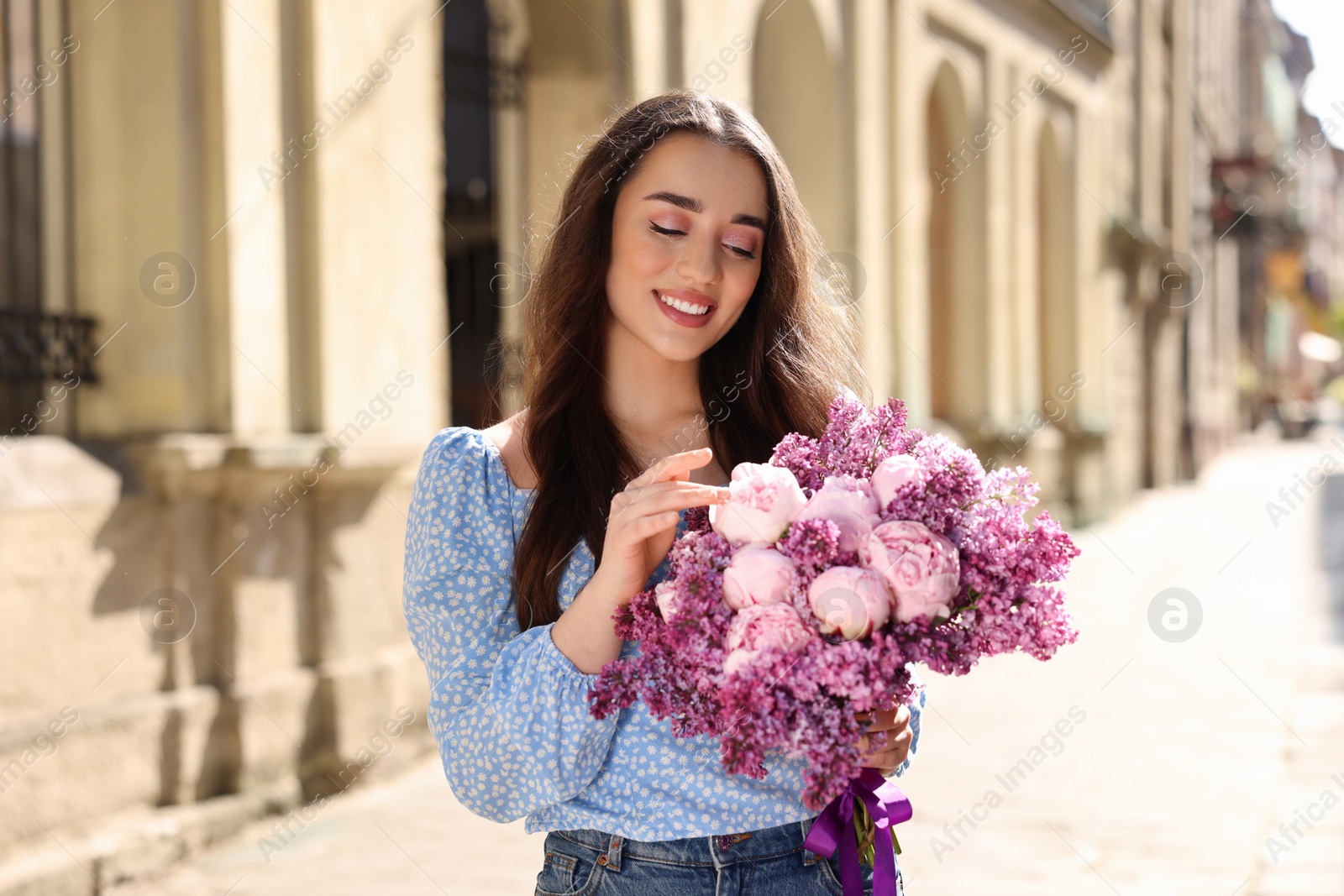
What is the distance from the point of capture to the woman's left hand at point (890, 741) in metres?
1.75

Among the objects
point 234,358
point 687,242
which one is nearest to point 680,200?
point 687,242

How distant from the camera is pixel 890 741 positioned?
6.03 feet

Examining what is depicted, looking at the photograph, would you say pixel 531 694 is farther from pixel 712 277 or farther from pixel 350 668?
pixel 350 668

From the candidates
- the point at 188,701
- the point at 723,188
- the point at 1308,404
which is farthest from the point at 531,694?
the point at 1308,404

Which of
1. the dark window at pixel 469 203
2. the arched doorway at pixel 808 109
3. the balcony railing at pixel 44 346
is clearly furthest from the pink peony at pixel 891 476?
the arched doorway at pixel 808 109

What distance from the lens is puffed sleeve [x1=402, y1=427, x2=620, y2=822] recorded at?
1.84 m

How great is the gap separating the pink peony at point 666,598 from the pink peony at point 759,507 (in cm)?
10

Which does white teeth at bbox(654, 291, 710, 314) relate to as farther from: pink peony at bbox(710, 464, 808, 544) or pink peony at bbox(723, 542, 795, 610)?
pink peony at bbox(723, 542, 795, 610)

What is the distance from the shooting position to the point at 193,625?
5.09m

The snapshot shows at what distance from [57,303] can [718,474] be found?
13.0 ft

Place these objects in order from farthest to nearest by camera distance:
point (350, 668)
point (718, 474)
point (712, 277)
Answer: point (350, 668) < point (718, 474) < point (712, 277)

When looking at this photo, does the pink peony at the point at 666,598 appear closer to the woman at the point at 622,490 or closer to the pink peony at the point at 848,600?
the woman at the point at 622,490

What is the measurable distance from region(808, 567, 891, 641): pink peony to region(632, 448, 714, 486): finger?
9.9 inches

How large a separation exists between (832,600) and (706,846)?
532 millimetres
